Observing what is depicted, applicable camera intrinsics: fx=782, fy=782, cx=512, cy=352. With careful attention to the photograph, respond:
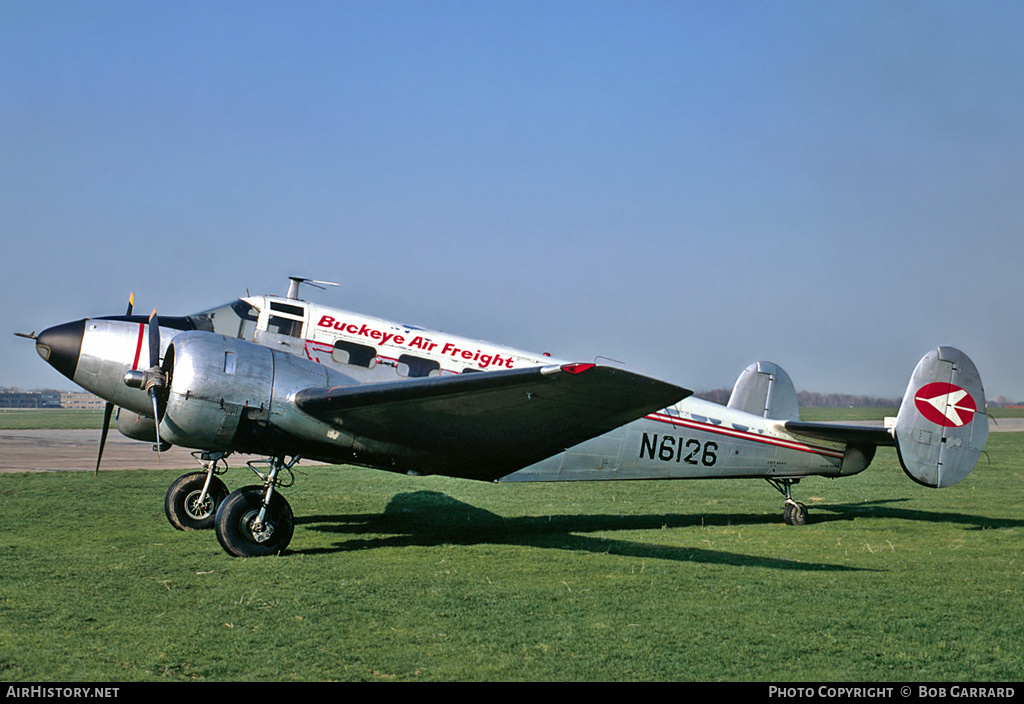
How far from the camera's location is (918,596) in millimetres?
6863

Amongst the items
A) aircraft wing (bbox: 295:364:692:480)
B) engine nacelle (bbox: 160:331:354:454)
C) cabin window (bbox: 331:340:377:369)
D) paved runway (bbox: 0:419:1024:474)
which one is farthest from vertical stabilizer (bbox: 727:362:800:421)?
paved runway (bbox: 0:419:1024:474)

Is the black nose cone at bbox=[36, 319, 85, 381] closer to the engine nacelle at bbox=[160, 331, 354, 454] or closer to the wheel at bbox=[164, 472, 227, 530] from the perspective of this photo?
the engine nacelle at bbox=[160, 331, 354, 454]

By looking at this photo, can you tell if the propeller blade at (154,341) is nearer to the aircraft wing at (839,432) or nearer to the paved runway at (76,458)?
the aircraft wing at (839,432)

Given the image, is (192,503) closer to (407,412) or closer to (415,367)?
(415,367)

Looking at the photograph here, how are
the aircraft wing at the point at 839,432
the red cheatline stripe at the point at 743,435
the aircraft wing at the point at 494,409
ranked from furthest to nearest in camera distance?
1. the aircraft wing at the point at 839,432
2. the red cheatline stripe at the point at 743,435
3. the aircraft wing at the point at 494,409

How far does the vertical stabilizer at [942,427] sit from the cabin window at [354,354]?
793 cm

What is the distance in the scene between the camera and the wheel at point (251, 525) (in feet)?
27.7

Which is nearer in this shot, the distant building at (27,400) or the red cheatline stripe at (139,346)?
the red cheatline stripe at (139,346)

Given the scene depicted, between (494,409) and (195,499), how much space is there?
5.12m

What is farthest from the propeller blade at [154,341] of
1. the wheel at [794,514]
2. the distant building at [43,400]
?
the distant building at [43,400]

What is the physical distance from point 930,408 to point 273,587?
32.4 ft

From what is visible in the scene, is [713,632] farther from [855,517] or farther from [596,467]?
[855,517]

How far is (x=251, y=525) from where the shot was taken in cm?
861
